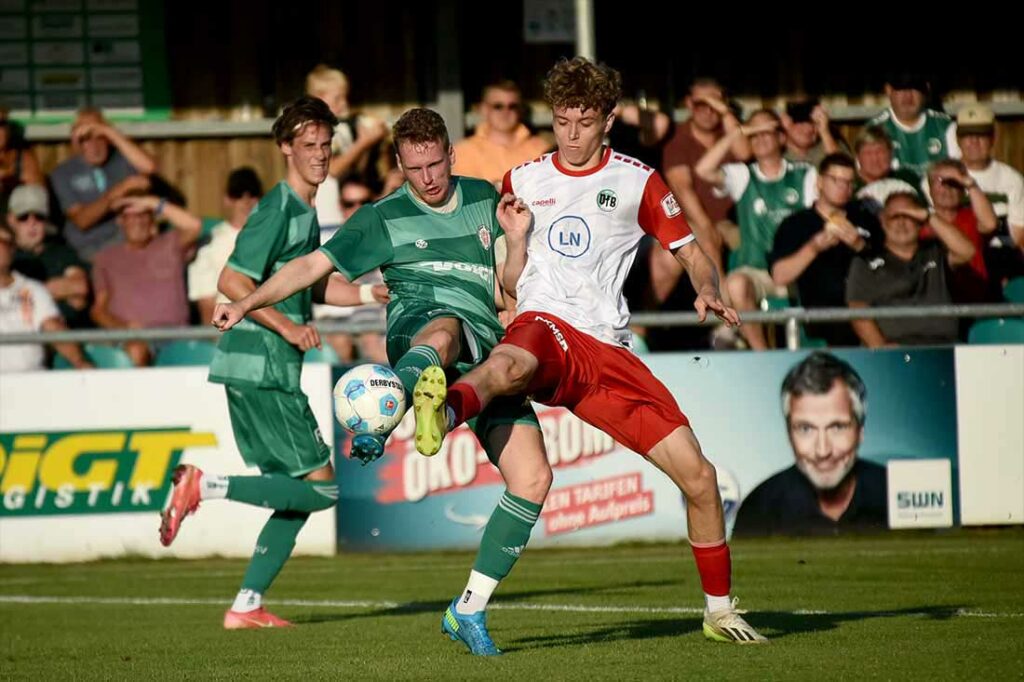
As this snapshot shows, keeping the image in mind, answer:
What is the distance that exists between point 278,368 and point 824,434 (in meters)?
4.96

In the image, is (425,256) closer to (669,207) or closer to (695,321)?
(669,207)

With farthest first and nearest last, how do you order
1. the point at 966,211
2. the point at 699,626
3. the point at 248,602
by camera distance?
the point at 966,211 → the point at 248,602 → the point at 699,626

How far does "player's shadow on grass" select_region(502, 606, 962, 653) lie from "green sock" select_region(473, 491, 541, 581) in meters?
0.39

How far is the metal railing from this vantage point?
41.1 ft

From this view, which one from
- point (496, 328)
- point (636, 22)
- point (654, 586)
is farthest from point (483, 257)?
point (636, 22)

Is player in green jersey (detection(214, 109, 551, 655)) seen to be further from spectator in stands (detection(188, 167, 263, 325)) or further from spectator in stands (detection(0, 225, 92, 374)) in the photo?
spectator in stands (detection(188, 167, 263, 325))

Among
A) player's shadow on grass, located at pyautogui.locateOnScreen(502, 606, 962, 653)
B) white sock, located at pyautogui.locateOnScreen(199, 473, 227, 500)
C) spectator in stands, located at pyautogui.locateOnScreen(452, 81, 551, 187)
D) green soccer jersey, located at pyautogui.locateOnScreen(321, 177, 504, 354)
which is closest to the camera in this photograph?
green soccer jersey, located at pyautogui.locateOnScreen(321, 177, 504, 354)

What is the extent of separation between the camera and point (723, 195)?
46.5 feet

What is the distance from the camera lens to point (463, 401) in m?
6.45

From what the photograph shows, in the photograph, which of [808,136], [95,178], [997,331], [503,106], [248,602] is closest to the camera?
[248,602]

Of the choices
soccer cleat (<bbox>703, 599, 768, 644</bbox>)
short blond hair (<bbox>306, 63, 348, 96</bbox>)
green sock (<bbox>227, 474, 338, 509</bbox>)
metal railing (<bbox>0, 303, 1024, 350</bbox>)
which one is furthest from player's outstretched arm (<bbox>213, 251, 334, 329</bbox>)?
short blond hair (<bbox>306, 63, 348, 96</bbox>)

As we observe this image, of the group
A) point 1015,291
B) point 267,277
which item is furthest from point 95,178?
point 1015,291

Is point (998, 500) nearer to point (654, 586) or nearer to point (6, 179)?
point (654, 586)

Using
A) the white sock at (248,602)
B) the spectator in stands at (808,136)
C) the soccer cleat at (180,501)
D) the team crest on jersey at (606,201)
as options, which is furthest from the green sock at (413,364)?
the spectator in stands at (808,136)
